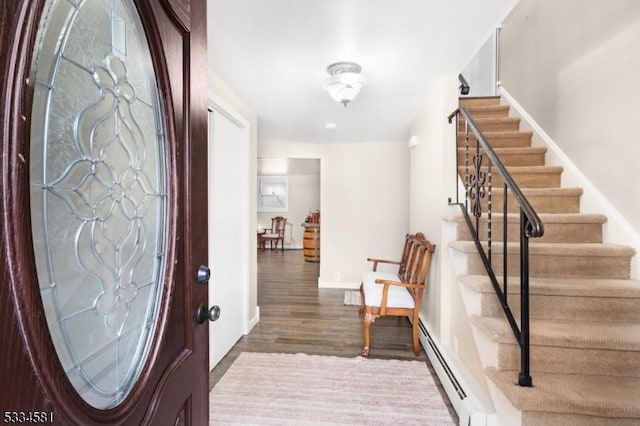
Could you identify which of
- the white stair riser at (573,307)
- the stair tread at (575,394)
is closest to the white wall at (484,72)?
the white stair riser at (573,307)

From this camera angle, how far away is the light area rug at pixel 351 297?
3.95m

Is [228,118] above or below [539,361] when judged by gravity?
above

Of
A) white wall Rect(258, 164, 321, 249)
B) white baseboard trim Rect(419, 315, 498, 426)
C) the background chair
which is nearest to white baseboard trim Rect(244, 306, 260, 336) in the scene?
white baseboard trim Rect(419, 315, 498, 426)

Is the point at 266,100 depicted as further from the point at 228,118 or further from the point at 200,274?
the point at 200,274

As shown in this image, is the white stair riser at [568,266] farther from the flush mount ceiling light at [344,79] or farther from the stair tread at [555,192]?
the flush mount ceiling light at [344,79]

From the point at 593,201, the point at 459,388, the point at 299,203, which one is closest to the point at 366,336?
the point at 459,388

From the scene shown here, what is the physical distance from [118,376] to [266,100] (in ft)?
8.76

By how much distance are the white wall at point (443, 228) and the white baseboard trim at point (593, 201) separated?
0.95 m

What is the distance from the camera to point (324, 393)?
2029mm

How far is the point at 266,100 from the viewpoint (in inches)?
114

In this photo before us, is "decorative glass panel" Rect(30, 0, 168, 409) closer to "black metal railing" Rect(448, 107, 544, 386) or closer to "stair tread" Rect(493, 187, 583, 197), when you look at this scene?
"black metal railing" Rect(448, 107, 544, 386)

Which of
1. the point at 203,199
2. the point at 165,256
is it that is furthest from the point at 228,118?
the point at 165,256

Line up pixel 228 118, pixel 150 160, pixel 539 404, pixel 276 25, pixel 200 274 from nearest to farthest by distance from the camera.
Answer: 1. pixel 150 160
2. pixel 200 274
3. pixel 539 404
4. pixel 276 25
5. pixel 228 118

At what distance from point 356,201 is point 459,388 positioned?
3.15 metres
